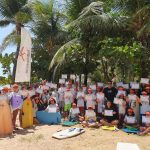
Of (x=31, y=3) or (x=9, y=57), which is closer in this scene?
(x=31, y=3)

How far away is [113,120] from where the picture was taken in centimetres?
1434

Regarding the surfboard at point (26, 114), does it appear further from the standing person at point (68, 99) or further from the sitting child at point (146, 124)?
the sitting child at point (146, 124)

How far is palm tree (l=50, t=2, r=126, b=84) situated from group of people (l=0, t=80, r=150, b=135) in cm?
325

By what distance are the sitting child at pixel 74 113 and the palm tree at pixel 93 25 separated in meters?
4.18

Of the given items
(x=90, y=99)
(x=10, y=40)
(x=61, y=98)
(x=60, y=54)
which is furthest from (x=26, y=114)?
(x=10, y=40)

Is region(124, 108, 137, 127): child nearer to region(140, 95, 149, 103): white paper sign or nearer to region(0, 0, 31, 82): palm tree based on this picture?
region(140, 95, 149, 103): white paper sign

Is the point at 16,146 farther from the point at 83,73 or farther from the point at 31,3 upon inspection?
the point at 31,3

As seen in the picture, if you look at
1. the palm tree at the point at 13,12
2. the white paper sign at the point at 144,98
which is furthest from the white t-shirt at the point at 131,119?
the palm tree at the point at 13,12

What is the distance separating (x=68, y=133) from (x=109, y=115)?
2.12 metres

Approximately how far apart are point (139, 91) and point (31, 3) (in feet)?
38.9

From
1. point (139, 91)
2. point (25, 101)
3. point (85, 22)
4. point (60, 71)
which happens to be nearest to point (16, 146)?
point (25, 101)

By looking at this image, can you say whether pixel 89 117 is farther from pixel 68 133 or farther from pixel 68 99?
pixel 68 133

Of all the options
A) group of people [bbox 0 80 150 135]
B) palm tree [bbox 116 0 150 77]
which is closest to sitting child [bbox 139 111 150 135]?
group of people [bbox 0 80 150 135]

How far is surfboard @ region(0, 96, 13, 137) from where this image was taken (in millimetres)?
13234
